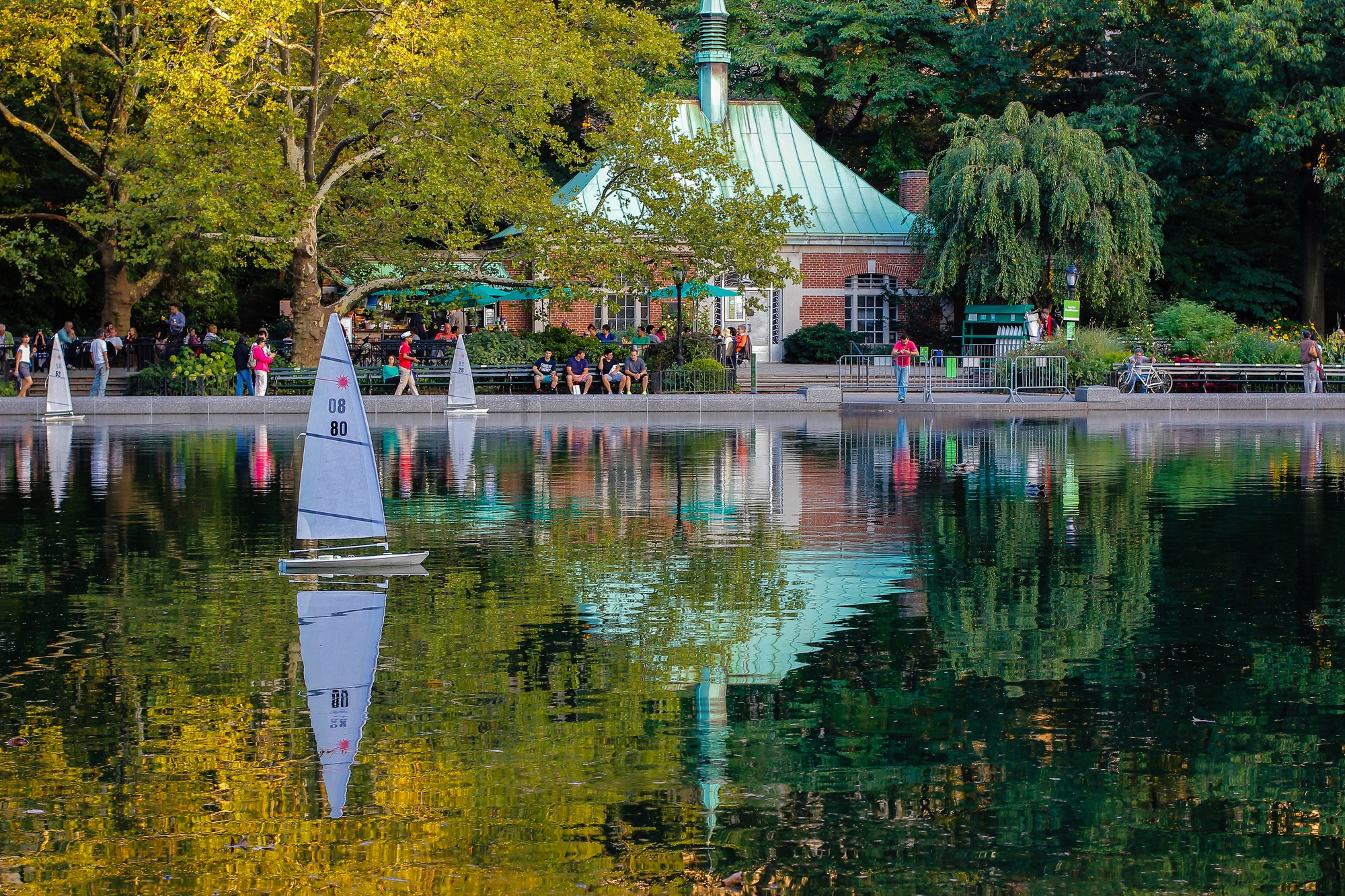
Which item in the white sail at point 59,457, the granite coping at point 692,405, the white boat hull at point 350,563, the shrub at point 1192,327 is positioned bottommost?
the white boat hull at point 350,563

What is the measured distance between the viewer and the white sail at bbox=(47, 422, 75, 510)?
17.8 m

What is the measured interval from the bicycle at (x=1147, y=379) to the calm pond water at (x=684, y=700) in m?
21.5

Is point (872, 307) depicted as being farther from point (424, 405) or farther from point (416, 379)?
point (424, 405)

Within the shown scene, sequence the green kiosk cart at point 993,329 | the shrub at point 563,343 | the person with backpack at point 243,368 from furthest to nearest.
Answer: the green kiosk cart at point 993,329 → the shrub at point 563,343 → the person with backpack at point 243,368

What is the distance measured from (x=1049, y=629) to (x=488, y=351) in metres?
29.8

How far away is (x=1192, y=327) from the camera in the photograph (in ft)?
141

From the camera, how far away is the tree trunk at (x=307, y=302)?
36750 mm

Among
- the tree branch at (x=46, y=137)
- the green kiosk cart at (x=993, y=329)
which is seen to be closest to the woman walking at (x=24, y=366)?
the tree branch at (x=46, y=137)

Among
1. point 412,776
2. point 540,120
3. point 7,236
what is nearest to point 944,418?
point 540,120

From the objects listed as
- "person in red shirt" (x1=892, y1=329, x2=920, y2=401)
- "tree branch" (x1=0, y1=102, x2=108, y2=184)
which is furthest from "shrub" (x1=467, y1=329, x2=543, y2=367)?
"tree branch" (x1=0, y1=102, x2=108, y2=184)

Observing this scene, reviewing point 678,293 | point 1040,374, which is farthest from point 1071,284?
point 678,293

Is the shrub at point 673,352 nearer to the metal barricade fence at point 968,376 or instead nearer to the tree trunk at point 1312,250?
the metal barricade fence at point 968,376

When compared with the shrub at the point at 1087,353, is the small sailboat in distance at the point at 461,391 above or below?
below

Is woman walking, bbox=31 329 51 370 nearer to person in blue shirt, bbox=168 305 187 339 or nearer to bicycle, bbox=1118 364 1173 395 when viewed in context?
person in blue shirt, bbox=168 305 187 339
